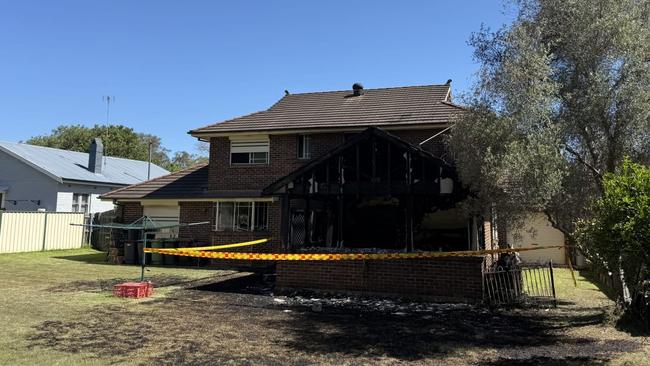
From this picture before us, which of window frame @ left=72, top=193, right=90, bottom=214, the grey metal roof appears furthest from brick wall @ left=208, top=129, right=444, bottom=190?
window frame @ left=72, top=193, right=90, bottom=214

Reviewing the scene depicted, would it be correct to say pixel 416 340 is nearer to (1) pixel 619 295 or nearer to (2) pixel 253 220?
(1) pixel 619 295

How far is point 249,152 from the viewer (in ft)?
65.1

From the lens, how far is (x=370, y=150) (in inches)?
507

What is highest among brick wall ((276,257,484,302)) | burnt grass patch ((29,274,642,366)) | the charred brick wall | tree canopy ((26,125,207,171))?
tree canopy ((26,125,207,171))

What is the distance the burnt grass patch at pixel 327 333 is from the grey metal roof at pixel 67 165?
20587mm

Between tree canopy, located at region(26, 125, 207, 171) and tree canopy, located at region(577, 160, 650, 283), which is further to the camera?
tree canopy, located at region(26, 125, 207, 171)

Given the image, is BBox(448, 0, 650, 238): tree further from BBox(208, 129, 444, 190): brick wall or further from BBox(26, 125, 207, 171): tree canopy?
BBox(26, 125, 207, 171): tree canopy

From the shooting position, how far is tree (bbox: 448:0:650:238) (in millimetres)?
8484

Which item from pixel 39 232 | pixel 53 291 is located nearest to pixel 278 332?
pixel 53 291

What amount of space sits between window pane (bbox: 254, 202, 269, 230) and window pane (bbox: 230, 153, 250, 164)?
1890mm

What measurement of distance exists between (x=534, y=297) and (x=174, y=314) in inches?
326

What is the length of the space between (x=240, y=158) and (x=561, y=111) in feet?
43.5

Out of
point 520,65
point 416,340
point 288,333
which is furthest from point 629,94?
point 288,333

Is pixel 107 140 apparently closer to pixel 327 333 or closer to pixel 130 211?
pixel 130 211
